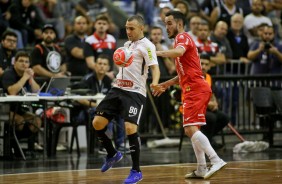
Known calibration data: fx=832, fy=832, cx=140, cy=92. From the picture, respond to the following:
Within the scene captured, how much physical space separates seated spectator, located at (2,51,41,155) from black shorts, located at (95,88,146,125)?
13.3 ft

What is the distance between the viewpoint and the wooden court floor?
35.9 feet

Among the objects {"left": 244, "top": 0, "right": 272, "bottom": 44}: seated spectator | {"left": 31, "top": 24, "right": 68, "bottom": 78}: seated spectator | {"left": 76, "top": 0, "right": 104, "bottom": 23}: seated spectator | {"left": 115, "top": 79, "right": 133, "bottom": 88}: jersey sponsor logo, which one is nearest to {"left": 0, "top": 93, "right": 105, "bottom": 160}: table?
{"left": 31, "top": 24, "right": 68, "bottom": 78}: seated spectator

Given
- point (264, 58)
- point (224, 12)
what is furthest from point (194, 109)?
point (224, 12)

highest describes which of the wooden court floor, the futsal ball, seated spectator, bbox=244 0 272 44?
seated spectator, bbox=244 0 272 44

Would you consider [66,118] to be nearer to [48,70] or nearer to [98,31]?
[48,70]

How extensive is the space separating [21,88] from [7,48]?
1141 mm

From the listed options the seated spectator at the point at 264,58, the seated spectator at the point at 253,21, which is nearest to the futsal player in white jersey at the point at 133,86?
the seated spectator at the point at 264,58

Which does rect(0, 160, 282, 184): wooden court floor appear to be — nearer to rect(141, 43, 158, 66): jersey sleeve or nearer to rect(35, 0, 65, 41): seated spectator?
rect(141, 43, 158, 66): jersey sleeve

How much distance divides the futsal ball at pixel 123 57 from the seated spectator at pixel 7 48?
5220 mm

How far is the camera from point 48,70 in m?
16.4

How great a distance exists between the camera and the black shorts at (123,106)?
10.9m

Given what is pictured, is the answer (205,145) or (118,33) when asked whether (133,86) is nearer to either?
Answer: (205,145)

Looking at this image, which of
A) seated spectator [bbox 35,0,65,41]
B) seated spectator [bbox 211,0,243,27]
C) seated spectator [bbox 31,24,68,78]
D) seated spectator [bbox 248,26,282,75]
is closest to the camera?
seated spectator [bbox 31,24,68,78]

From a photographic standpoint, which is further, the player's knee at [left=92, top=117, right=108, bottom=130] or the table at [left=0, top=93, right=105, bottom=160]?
the table at [left=0, top=93, right=105, bottom=160]
